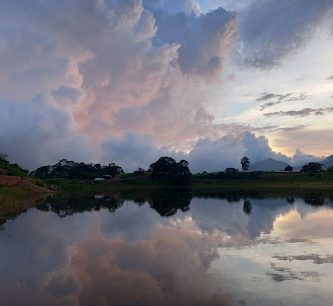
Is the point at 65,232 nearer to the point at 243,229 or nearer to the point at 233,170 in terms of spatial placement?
the point at 243,229

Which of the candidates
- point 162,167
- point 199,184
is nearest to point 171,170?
point 162,167

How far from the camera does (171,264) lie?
22953 millimetres

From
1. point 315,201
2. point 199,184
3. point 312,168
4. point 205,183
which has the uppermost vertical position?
point 312,168

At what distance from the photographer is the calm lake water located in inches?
664

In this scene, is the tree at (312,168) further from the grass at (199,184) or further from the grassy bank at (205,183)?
the grass at (199,184)

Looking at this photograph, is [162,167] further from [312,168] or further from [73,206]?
[73,206]

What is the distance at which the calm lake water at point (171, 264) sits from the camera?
1688 centimetres

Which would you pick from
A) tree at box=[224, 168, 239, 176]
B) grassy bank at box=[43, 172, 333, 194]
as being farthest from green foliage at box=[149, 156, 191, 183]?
tree at box=[224, 168, 239, 176]

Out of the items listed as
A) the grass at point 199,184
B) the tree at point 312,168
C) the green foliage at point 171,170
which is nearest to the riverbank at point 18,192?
the grass at point 199,184

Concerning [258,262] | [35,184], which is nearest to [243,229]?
[258,262]

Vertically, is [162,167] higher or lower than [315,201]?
higher

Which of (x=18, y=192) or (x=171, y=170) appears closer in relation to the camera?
(x=18, y=192)

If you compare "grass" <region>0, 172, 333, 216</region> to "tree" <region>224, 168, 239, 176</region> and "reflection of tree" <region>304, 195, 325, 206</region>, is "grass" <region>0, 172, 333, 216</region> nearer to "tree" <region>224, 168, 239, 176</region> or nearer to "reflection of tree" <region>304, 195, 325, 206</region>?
"tree" <region>224, 168, 239, 176</region>

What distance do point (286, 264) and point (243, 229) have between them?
14.0 m
